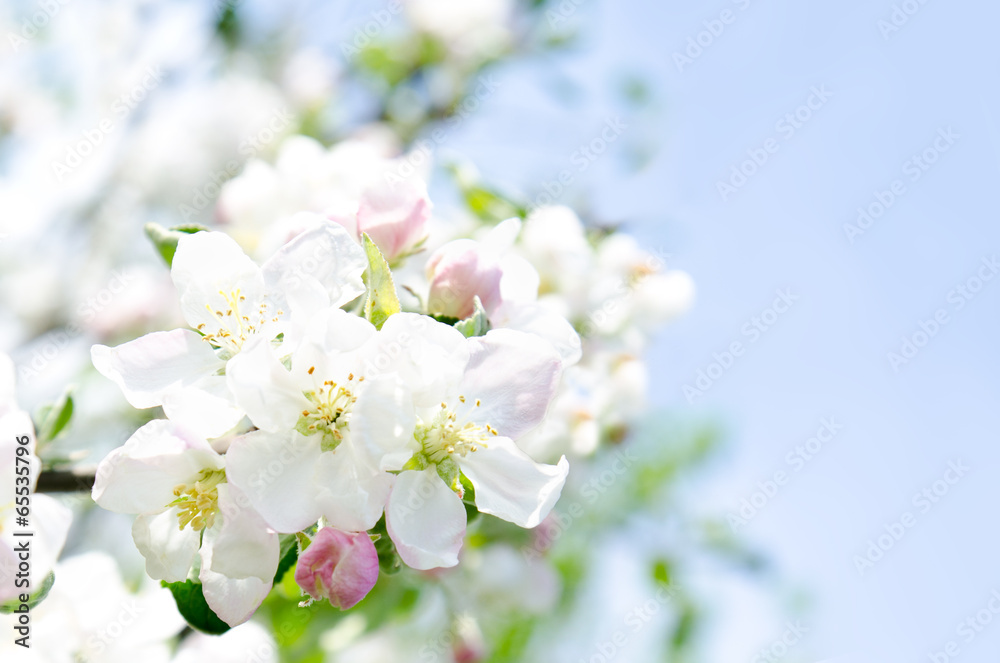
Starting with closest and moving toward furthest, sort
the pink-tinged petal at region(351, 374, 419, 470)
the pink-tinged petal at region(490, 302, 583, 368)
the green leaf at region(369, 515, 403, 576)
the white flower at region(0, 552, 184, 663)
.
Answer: the pink-tinged petal at region(351, 374, 419, 470), the green leaf at region(369, 515, 403, 576), the pink-tinged petal at region(490, 302, 583, 368), the white flower at region(0, 552, 184, 663)

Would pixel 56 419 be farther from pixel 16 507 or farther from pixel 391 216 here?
pixel 391 216

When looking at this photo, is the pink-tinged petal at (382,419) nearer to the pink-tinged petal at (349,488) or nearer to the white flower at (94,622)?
the pink-tinged petal at (349,488)

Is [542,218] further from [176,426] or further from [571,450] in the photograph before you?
[176,426]

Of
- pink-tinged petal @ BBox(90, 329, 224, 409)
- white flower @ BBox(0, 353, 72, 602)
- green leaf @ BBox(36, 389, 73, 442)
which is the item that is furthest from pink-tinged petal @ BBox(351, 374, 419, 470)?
green leaf @ BBox(36, 389, 73, 442)

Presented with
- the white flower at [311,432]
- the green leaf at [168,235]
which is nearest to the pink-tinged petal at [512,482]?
the white flower at [311,432]

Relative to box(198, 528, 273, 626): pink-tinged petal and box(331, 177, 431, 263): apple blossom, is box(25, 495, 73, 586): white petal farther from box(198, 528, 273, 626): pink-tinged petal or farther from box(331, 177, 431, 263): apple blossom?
box(331, 177, 431, 263): apple blossom

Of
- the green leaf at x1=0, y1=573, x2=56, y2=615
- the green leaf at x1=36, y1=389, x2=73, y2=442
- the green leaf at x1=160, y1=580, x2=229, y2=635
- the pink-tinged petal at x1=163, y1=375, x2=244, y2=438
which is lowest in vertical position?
the green leaf at x1=36, y1=389, x2=73, y2=442
